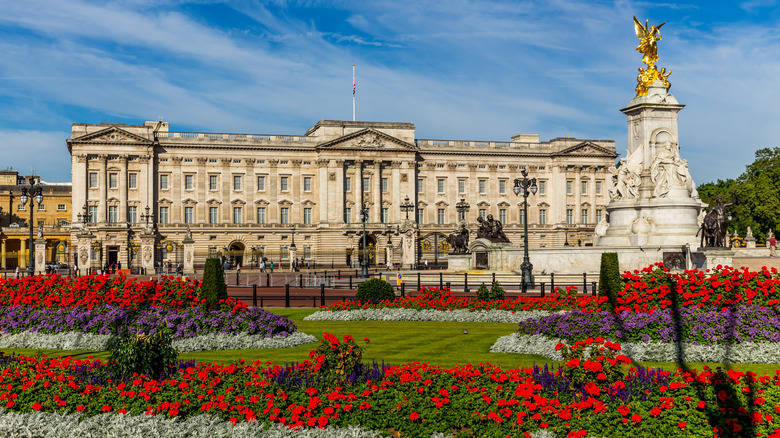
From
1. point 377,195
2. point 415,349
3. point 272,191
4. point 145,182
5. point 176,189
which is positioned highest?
point 145,182

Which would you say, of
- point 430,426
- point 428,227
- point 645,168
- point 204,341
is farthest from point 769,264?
point 428,227

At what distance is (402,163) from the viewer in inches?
3526

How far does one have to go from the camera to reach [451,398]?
981 cm

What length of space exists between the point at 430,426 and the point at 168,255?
7508 cm

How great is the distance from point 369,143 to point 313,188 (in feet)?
27.6

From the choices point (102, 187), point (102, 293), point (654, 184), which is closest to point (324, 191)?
point (102, 187)

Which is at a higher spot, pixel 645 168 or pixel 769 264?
pixel 645 168

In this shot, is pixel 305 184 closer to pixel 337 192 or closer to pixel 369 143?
pixel 337 192

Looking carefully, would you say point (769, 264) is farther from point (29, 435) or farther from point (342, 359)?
point (29, 435)

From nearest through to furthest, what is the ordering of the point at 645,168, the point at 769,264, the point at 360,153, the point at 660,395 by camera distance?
the point at 660,395 < the point at 769,264 < the point at 645,168 < the point at 360,153

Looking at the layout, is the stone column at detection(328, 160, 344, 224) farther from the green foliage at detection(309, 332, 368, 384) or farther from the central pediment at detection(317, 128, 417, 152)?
the green foliage at detection(309, 332, 368, 384)

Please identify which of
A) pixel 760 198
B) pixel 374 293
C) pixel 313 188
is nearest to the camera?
pixel 374 293

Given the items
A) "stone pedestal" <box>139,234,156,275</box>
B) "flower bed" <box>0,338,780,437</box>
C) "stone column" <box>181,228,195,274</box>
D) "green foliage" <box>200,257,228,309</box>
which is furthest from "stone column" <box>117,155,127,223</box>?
"flower bed" <box>0,338,780,437</box>

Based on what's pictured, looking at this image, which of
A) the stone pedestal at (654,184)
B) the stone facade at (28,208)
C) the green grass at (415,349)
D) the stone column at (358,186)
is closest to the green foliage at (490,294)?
the green grass at (415,349)
